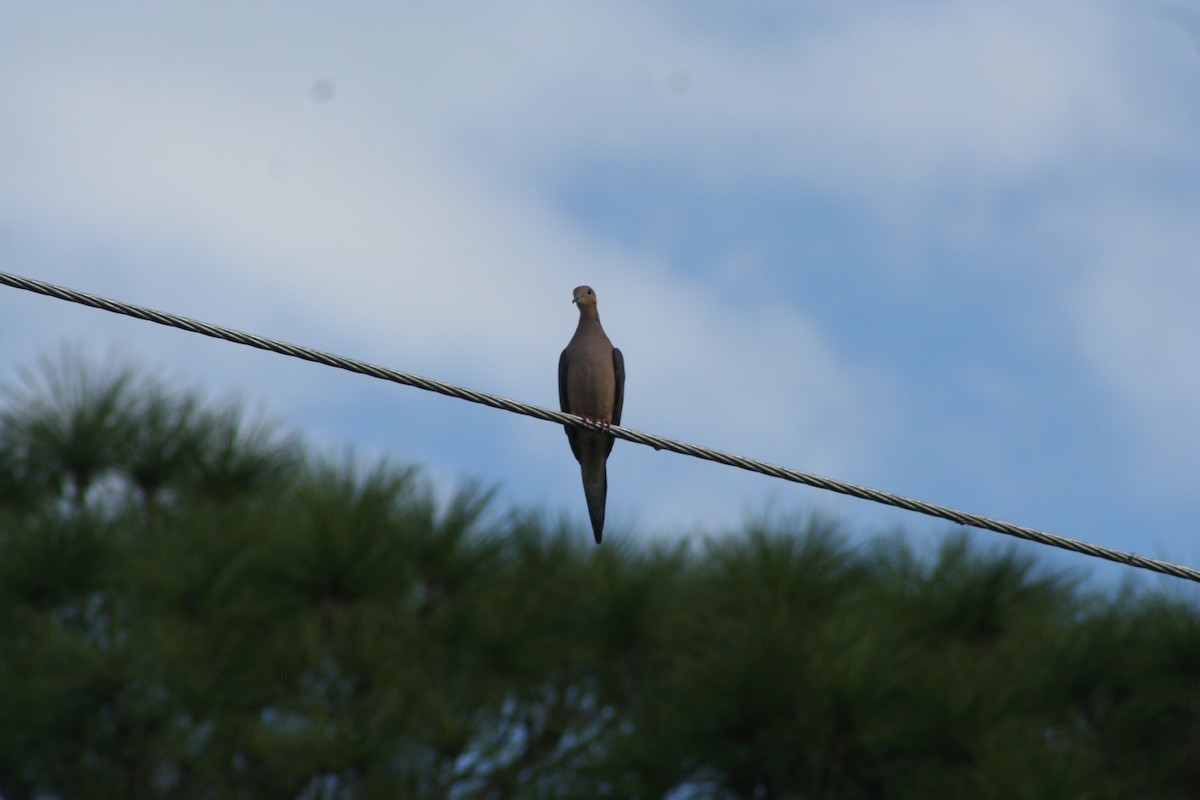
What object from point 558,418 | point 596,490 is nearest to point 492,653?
point 596,490

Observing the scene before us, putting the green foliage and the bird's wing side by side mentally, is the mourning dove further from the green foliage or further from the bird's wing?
the green foliage

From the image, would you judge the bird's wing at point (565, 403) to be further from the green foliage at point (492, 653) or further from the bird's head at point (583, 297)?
the green foliage at point (492, 653)

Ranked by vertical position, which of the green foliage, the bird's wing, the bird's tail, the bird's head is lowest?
the green foliage

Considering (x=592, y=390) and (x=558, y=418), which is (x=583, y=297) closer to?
(x=592, y=390)

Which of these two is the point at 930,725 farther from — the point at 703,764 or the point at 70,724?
the point at 70,724

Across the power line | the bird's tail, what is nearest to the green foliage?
the bird's tail

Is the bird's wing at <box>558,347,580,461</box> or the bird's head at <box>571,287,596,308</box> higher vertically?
the bird's head at <box>571,287,596,308</box>

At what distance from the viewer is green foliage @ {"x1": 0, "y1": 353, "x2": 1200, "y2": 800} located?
29.3ft

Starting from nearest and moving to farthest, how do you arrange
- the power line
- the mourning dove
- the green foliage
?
the power line < the mourning dove < the green foliage

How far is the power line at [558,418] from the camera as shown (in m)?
3.38

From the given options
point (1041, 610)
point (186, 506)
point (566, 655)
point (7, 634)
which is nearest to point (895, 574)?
point (1041, 610)

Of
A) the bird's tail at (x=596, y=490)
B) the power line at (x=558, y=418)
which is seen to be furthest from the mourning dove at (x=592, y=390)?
the power line at (x=558, y=418)

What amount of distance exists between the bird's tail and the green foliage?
2505 mm

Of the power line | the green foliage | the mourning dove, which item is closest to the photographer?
the power line
